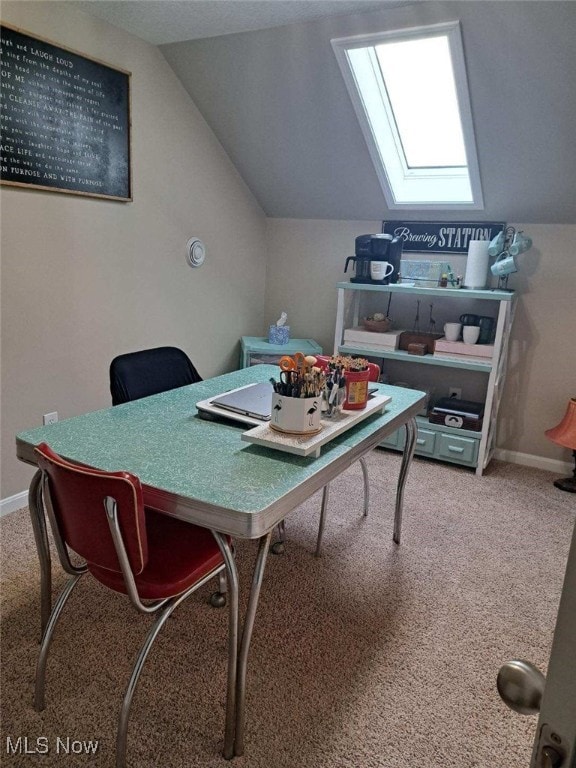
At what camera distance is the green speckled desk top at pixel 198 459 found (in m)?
1.23

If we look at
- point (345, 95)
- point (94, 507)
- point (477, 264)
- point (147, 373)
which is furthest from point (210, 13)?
point (94, 507)

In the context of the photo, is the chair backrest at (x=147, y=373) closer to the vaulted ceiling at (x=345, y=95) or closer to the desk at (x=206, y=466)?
the desk at (x=206, y=466)

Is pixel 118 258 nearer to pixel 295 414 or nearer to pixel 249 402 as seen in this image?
pixel 249 402

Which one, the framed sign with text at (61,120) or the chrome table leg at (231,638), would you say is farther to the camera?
the framed sign with text at (61,120)

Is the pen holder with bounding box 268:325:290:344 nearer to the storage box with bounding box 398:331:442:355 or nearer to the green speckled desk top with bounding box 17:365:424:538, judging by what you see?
the storage box with bounding box 398:331:442:355

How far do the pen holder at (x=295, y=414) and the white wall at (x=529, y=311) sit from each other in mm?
2283

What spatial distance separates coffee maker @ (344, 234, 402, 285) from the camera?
3.37m

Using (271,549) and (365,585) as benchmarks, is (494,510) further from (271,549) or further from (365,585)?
(271,549)

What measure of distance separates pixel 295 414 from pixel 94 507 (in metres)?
0.59

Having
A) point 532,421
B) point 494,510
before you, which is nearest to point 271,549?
point 494,510

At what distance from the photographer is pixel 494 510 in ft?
9.44

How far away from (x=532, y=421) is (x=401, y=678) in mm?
2206

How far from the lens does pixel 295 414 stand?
1532 mm

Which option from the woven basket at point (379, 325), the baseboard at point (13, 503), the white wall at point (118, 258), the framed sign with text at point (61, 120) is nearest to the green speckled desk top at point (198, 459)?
the white wall at point (118, 258)
